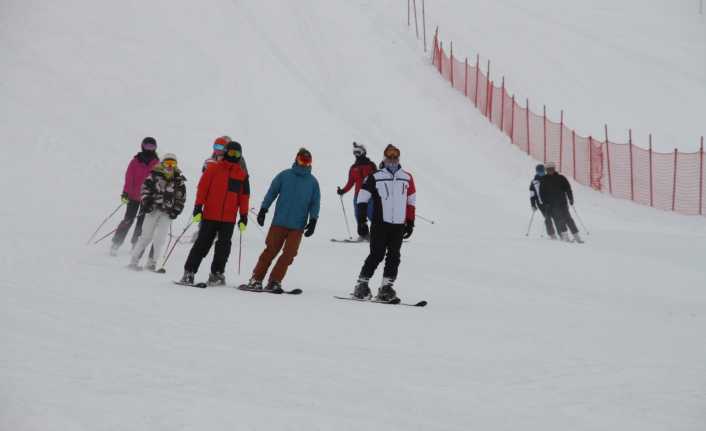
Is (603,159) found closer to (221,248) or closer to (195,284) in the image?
(221,248)

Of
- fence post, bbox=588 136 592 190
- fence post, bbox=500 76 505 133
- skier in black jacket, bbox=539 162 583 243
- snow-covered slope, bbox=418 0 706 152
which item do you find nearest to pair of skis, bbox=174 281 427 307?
skier in black jacket, bbox=539 162 583 243

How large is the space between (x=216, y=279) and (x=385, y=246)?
75.5 inches

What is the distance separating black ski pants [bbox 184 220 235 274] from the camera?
8797 mm

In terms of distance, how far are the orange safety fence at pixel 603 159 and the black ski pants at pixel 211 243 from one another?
15.7 m

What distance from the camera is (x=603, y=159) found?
24438 mm

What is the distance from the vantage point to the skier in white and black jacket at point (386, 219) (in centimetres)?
849

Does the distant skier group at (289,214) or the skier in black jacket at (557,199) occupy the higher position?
the skier in black jacket at (557,199)

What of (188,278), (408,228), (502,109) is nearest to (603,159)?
(502,109)

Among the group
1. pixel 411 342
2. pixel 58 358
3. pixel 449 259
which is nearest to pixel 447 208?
pixel 449 259

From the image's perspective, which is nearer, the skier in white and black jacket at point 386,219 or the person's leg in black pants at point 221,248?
the skier in white and black jacket at point 386,219

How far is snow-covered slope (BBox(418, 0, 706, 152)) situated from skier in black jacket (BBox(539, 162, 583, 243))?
13.0 m

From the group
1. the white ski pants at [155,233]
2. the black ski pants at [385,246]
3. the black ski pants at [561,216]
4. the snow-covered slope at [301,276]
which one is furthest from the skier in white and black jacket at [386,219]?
the black ski pants at [561,216]

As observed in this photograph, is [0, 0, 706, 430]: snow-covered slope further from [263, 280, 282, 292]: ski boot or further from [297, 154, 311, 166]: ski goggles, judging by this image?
[297, 154, 311, 166]: ski goggles

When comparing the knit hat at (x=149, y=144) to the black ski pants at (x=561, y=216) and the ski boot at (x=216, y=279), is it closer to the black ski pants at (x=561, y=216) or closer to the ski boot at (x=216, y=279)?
the ski boot at (x=216, y=279)
